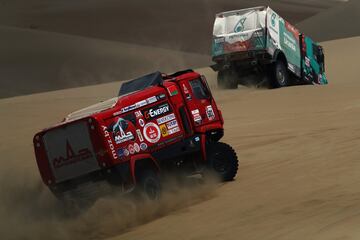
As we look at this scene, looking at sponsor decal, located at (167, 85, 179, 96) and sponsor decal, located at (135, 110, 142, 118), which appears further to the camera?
sponsor decal, located at (167, 85, 179, 96)

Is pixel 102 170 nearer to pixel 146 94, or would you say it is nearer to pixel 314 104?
pixel 146 94

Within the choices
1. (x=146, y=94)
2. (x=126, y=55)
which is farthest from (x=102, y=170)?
(x=126, y=55)

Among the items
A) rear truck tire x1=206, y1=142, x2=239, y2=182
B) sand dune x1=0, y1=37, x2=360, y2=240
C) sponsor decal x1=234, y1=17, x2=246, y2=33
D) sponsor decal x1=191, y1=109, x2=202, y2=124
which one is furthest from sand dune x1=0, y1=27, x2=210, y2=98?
sponsor decal x1=191, y1=109, x2=202, y2=124

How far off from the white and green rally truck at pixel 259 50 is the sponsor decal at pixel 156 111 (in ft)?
43.2

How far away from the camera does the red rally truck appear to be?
10406mm

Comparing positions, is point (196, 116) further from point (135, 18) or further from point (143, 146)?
point (135, 18)

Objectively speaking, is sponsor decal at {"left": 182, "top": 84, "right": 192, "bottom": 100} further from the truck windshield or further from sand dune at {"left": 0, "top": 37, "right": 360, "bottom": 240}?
the truck windshield

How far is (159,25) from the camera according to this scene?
68.1 metres

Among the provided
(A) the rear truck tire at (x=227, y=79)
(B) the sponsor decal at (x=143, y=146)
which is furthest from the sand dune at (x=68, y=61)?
(B) the sponsor decal at (x=143, y=146)

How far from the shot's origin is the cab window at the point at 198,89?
12.1 meters

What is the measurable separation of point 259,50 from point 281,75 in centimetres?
156

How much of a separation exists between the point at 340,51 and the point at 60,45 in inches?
922

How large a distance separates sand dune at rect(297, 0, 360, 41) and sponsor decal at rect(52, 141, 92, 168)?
48620 mm

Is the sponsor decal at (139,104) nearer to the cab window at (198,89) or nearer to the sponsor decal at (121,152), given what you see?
the sponsor decal at (121,152)
